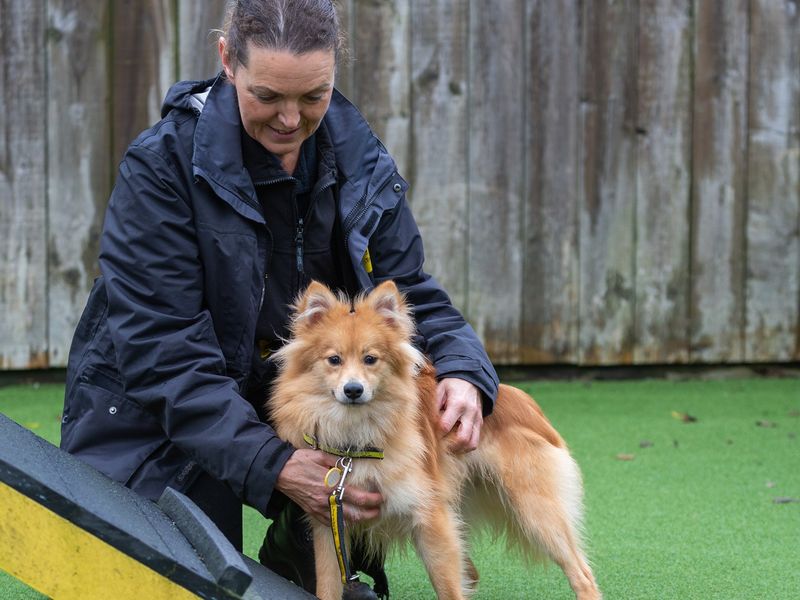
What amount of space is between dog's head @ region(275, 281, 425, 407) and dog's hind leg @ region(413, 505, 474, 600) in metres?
0.37

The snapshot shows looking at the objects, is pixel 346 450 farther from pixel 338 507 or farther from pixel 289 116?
pixel 289 116

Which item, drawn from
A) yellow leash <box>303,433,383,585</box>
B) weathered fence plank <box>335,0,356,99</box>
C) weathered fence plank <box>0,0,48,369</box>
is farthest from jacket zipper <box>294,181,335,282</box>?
weathered fence plank <box>0,0,48,369</box>

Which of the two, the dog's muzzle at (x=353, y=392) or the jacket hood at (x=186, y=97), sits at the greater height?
the jacket hood at (x=186, y=97)

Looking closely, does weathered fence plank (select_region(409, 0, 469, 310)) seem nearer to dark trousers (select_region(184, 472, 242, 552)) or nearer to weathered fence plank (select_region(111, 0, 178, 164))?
weathered fence plank (select_region(111, 0, 178, 164))

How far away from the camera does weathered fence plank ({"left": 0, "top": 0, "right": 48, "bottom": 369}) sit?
5.43 metres

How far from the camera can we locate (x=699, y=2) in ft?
19.1

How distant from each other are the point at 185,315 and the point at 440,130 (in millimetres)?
3149

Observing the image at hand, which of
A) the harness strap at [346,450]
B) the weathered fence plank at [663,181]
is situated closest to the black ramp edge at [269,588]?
the harness strap at [346,450]

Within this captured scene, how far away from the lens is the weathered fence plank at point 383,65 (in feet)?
18.4

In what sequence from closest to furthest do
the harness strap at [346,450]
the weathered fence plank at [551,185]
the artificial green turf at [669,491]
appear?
the harness strap at [346,450] < the artificial green turf at [669,491] < the weathered fence plank at [551,185]

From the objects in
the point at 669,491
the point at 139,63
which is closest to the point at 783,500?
the point at 669,491

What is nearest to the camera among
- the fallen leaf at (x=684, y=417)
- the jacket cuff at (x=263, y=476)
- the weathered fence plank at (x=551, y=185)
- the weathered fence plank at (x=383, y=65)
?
the jacket cuff at (x=263, y=476)

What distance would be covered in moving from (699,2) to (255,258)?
12.5 ft

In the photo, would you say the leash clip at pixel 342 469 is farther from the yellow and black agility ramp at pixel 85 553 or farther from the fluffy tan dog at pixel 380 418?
the yellow and black agility ramp at pixel 85 553
